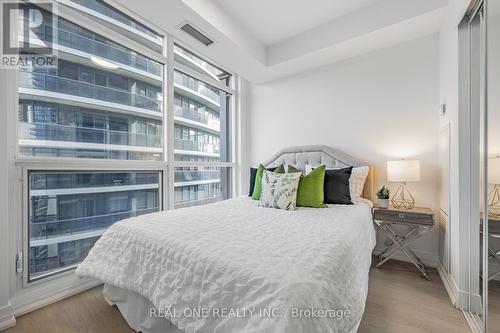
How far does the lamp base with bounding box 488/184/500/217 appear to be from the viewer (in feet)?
4.50

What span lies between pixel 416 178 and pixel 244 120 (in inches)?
106

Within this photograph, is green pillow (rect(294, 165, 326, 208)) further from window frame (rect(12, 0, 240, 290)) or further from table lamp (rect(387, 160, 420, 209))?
window frame (rect(12, 0, 240, 290))

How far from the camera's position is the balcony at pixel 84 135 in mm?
1901

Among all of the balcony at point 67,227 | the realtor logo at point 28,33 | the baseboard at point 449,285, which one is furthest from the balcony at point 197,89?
the baseboard at point 449,285

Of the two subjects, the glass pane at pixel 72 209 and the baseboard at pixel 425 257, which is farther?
A: the baseboard at pixel 425 257

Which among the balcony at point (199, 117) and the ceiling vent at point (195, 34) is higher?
the ceiling vent at point (195, 34)

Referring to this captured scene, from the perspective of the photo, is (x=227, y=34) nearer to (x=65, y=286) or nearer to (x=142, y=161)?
(x=142, y=161)

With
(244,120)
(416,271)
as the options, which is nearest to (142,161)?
(244,120)

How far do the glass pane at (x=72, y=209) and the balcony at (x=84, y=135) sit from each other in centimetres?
31

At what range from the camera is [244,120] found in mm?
4098

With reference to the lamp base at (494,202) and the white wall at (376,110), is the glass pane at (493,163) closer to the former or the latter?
the lamp base at (494,202)

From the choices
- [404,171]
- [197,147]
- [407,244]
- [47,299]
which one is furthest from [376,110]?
[47,299]

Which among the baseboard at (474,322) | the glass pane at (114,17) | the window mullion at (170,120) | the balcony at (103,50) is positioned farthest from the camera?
the window mullion at (170,120)

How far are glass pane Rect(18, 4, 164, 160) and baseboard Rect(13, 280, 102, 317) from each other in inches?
46.3
